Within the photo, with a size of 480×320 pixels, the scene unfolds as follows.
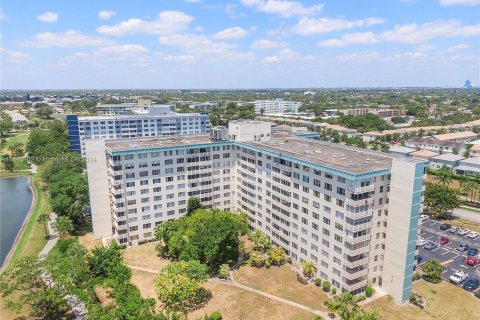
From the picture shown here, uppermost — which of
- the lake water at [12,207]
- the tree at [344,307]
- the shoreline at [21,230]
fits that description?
the tree at [344,307]

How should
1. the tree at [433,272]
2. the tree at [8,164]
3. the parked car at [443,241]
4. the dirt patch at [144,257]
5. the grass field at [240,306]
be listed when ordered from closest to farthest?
the grass field at [240,306], the tree at [433,272], the dirt patch at [144,257], the parked car at [443,241], the tree at [8,164]

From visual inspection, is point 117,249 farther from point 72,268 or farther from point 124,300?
point 124,300

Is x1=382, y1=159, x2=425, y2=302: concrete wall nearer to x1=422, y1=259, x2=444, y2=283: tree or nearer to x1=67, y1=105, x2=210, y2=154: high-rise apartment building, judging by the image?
x1=422, y1=259, x2=444, y2=283: tree

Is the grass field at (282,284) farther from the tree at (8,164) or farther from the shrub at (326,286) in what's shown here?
the tree at (8,164)

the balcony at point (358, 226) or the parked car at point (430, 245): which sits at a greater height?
the balcony at point (358, 226)

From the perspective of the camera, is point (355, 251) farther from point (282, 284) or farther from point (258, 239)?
point (258, 239)

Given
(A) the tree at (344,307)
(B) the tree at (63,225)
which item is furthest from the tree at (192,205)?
(A) the tree at (344,307)

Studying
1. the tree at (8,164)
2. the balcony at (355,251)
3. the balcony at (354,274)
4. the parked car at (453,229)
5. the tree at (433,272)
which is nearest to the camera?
the balcony at (355,251)

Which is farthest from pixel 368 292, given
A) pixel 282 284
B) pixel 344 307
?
pixel 282 284
